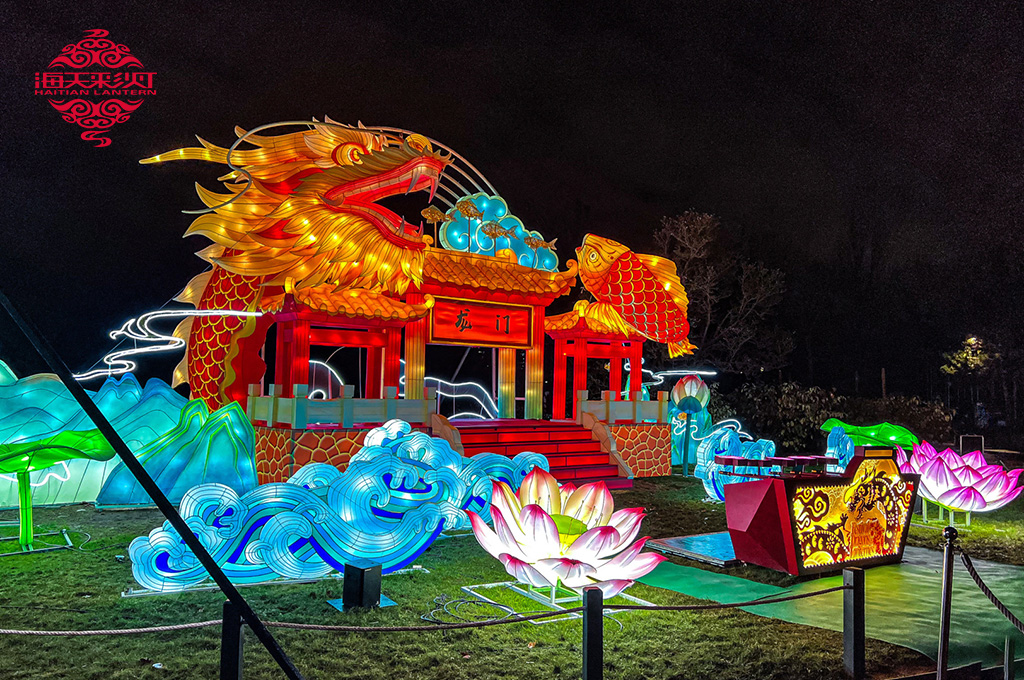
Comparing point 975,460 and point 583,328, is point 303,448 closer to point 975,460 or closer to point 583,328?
point 583,328

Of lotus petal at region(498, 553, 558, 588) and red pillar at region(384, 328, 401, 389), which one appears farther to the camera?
red pillar at region(384, 328, 401, 389)

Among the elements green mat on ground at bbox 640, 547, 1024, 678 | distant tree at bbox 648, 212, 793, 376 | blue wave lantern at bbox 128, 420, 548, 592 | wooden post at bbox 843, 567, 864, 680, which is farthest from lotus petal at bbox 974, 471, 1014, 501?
distant tree at bbox 648, 212, 793, 376

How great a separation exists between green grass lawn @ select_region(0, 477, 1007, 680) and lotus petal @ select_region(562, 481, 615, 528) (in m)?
0.69

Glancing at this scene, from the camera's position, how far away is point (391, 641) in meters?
4.42

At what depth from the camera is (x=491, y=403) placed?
15562 mm

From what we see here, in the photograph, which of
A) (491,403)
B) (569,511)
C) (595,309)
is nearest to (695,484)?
(595,309)

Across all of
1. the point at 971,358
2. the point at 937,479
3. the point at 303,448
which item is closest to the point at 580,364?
the point at 303,448

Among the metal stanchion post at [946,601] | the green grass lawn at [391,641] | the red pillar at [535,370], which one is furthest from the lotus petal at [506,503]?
the red pillar at [535,370]

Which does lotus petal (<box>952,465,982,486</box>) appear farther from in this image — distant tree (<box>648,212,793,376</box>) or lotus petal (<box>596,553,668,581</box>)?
distant tree (<box>648,212,793,376</box>)

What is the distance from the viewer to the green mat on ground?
182 inches

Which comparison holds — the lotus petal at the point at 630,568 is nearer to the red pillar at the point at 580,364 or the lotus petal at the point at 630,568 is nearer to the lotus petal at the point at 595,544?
the lotus petal at the point at 595,544

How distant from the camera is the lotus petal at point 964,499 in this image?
816cm

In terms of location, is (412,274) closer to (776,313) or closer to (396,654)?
(396,654)

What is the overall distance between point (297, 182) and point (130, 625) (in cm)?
844
